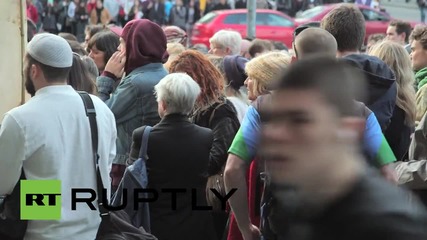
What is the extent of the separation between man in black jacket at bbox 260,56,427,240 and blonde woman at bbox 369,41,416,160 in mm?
3441

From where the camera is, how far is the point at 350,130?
239cm

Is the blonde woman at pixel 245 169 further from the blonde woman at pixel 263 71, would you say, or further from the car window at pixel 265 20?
the car window at pixel 265 20

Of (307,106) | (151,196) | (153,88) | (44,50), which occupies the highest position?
(307,106)

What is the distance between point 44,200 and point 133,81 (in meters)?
2.01

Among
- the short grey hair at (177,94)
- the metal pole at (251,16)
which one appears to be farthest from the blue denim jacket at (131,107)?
the metal pole at (251,16)

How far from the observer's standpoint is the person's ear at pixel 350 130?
7.75 ft

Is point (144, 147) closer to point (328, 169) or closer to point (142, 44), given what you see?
point (142, 44)

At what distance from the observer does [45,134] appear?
15.4 feet

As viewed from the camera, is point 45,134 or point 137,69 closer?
point 45,134

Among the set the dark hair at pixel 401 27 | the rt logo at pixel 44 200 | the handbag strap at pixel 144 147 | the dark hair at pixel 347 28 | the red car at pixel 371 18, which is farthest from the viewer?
the red car at pixel 371 18

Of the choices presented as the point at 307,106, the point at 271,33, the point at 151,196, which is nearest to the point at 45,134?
the point at 151,196

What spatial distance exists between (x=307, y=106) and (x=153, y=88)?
4.21 meters

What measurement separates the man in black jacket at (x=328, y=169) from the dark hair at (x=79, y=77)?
3.72 m

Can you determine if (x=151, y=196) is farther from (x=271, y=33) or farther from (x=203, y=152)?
(x=271, y=33)
